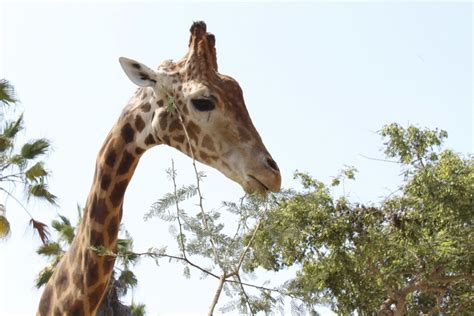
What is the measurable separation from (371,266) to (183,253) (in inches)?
557

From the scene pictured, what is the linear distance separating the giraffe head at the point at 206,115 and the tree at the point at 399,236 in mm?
10782

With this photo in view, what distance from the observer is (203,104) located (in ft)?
18.5

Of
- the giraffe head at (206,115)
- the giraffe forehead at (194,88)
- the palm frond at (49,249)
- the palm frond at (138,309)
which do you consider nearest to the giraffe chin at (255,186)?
the giraffe head at (206,115)

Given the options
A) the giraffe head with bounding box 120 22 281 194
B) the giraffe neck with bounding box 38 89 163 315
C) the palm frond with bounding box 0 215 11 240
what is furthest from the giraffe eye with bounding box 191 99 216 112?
the palm frond with bounding box 0 215 11 240

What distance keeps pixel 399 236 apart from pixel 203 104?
12.8m

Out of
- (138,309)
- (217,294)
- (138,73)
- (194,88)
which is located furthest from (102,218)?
(138,309)

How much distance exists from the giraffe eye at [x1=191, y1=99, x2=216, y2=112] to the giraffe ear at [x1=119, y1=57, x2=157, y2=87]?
1.58ft

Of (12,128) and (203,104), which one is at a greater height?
(12,128)

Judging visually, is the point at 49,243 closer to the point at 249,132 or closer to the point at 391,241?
the point at 391,241

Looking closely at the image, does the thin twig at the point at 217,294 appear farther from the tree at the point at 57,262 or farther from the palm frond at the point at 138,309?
the palm frond at the point at 138,309

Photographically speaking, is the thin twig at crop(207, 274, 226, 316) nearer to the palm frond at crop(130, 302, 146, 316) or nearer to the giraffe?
the giraffe

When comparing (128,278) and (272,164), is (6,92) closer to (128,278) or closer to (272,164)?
(128,278)

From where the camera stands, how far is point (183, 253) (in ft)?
13.5

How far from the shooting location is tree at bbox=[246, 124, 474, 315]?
678 inches
